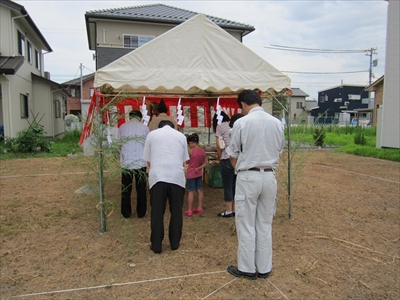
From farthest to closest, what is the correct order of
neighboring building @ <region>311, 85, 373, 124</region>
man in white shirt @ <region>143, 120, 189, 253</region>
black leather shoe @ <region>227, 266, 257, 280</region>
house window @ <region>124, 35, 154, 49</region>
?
neighboring building @ <region>311, 85, 373, 124</region>
house window @ <region>124, 35, 154, 49</region>
man in white shirt @ <region>143, 120, 189, 253</region>
black leather shoe @ <region>227, 266, 257, 280</region>

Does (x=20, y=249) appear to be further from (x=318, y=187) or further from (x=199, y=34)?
(x=318, y=187)

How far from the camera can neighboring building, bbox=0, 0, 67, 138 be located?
41.0ft

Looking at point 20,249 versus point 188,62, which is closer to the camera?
point 20,249

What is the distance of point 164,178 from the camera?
12.1ft

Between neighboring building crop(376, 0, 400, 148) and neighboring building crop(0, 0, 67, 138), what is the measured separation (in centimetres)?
1519

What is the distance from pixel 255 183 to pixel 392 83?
13.5 meters

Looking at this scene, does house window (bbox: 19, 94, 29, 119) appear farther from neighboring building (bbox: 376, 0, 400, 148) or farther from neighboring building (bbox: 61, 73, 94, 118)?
neighboring building (bbox: 61, 73, 94, 118)

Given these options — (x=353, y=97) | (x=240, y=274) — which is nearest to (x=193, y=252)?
(x=240, y=274)

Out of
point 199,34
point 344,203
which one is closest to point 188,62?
point 199,34

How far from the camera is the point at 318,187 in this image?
7.35 metres

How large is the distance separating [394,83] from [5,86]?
15981 millimetres

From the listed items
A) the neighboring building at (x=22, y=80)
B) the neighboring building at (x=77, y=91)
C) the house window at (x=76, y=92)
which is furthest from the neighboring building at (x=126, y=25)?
the house window at (x=76, y=92)

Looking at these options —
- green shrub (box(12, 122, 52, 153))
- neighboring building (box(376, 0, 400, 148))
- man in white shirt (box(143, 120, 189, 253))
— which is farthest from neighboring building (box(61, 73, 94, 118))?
man in white shirt (box(143, 120, 189, 253))

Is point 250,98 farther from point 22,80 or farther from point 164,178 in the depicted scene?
point 22,80
